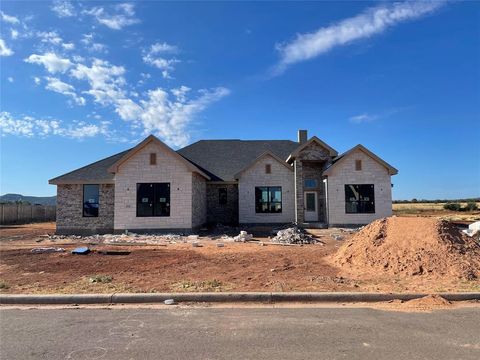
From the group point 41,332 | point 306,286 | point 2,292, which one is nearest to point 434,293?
point 306,286

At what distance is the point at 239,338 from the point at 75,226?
2034 cm

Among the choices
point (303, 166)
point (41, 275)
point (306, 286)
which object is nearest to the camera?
point (306, 286)

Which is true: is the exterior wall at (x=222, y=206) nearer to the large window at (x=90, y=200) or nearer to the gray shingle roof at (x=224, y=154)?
the gray shingle roof at (x=224, y=154)

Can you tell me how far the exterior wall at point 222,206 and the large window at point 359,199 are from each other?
8.11 m

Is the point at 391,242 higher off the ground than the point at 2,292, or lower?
higher

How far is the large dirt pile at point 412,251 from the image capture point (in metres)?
9.45

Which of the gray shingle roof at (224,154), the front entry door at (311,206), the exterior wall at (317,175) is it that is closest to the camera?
the exterior wall at (317,175)

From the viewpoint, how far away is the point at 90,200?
23078 millimetres

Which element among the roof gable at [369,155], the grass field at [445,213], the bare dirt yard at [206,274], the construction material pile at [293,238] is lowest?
the bare dirt yard at [206,274]

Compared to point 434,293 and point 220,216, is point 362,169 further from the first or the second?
point 434,293

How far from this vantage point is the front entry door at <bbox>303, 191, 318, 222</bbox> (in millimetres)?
26844

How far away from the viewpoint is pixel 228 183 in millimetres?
27562

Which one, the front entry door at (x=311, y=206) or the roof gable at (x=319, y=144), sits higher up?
the roof gable at (x=319, y=144)

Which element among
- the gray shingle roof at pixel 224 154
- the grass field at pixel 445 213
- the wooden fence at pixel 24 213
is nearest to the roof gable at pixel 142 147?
the gray shingle roof at pixel 224 154
